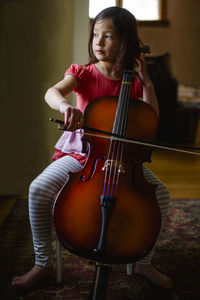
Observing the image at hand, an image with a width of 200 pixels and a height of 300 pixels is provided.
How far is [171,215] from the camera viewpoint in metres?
1.64

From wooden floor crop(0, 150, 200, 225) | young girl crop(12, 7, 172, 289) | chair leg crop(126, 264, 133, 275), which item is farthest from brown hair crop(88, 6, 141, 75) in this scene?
wooden floor crop(0, 150, 200, 225)

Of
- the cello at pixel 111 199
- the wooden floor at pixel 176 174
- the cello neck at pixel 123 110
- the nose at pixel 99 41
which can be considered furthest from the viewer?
the wooden floor at pixel 176 174

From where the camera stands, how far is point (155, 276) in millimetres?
1046

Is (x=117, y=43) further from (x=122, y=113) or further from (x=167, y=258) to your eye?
(x=167, y=258)

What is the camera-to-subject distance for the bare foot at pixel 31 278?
983mm

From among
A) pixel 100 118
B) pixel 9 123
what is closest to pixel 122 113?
pixel 100 118

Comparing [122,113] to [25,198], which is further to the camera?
[25,198]

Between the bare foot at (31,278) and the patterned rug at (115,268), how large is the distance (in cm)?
2

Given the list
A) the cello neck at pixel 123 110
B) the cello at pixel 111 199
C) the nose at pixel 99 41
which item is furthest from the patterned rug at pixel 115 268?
the nose at pixel 99 41

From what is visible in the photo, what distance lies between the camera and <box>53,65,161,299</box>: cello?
78 cm

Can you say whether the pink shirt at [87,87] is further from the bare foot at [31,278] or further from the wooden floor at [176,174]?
the wooden floor at [176,174]

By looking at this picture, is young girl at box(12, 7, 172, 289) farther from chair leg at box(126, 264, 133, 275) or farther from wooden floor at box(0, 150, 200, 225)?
wooden floor at box(0, 150, 200, 225)

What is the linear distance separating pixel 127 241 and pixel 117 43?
1.99 ft

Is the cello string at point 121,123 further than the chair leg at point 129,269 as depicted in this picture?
No
